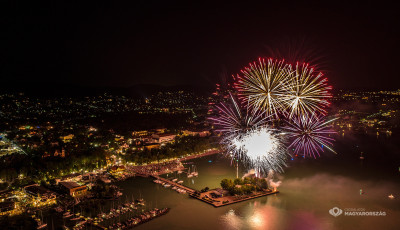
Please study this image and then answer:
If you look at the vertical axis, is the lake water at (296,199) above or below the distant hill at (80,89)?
below

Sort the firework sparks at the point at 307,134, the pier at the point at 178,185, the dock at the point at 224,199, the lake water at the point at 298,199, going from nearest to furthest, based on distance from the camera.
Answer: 1. the lake water at the point at 298,199
2. the dock at the point at 224,199
3. the pier at the point at 178,185
4. the firework sparks at the point at 307,134

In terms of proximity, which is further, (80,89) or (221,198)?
(80,89)

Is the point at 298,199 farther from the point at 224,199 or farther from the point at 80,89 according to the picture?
the point at 80,89

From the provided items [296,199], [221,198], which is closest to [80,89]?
[221,198]

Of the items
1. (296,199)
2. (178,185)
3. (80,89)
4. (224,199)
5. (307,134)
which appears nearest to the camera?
(224,199)

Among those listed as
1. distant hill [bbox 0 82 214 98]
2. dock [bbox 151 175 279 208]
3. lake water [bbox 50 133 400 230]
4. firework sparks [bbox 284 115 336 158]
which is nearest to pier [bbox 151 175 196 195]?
dock [bbox 151 175 279 208]

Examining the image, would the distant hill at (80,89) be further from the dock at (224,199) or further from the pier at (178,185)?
the dock at (224,199)

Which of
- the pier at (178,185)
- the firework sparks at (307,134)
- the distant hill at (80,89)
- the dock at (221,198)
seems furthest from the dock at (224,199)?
the distant hill at (80,89)

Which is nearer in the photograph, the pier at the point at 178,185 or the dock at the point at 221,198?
the dock at the point at 221,198

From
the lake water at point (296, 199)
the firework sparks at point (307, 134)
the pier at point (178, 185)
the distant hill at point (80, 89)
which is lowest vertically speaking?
the lake water at point (296, 199)

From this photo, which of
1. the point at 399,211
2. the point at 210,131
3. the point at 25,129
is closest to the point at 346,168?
the point at 399,211

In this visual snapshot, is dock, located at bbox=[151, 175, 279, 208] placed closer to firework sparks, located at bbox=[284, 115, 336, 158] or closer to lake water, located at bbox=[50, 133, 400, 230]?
lake water, located at bbox=[50, 133, 400, 230]
